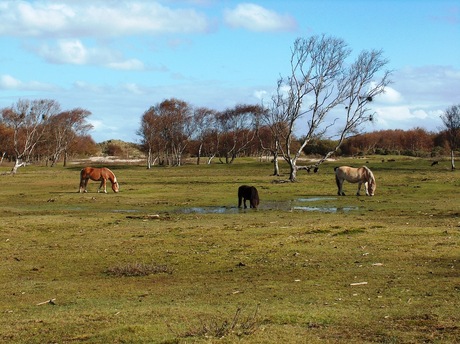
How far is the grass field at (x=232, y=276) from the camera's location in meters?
8.59

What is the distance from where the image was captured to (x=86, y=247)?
56.7ft

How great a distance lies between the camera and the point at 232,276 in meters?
13.1

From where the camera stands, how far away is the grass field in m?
8.59

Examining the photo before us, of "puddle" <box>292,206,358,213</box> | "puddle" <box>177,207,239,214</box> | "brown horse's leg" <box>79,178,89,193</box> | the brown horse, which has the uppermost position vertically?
the brown horse

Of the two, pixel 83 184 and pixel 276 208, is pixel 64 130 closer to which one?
pixel 83 184

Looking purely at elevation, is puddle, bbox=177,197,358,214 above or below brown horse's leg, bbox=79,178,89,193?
below

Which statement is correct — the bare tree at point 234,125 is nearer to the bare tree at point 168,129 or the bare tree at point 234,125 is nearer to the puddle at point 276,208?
the bare tree at point 168,129

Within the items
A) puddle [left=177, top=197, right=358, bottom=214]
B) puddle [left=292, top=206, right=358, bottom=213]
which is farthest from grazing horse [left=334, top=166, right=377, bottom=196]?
puddle [left=292, top=206, right=358, bottom=213]

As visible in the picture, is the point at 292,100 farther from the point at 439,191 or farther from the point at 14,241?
the point at 14,241

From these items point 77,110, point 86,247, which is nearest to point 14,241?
point 86,247

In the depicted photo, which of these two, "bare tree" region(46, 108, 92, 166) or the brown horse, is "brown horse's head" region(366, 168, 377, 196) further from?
"bare tree" region(46, 108, 92, 166)

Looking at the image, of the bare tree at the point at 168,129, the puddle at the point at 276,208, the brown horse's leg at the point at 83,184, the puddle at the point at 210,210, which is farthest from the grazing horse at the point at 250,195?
the bare tree at the point at 168,129

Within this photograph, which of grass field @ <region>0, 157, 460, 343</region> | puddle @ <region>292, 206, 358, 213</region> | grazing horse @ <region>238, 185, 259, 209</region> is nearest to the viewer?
grass field @ <region>0, 157, 460, 343</region>

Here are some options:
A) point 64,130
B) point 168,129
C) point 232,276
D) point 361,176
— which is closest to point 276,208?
point 361,176
